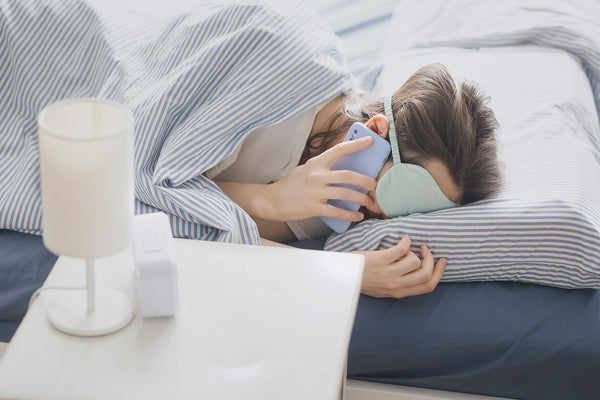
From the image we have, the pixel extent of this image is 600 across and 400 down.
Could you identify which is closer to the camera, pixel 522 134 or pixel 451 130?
pixel 451 130

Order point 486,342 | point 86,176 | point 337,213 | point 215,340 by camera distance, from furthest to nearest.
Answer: point 337,213 < point 486,342 < point 215,340 < point 86,176

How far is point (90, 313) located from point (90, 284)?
0.04 m

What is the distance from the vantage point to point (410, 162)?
3.76ft

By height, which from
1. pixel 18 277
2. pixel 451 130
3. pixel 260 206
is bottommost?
pixel 18 277

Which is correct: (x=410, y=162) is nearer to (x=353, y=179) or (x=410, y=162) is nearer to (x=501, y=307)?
(x=353, y=179)

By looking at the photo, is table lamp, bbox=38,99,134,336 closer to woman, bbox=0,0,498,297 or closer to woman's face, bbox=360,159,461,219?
woman, bbox=0,0,498,297

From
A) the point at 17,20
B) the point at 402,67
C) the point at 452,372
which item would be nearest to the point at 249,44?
the point at 402,67

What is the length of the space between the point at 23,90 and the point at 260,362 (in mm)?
905

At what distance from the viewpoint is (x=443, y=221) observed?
1.13 meters

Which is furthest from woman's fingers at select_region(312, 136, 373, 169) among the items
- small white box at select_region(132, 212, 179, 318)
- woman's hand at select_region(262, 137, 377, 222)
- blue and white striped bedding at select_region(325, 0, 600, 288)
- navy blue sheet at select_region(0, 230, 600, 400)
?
small white box at select_region(132, 212, 179, 318)

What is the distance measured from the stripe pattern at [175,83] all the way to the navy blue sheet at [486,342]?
0.27m

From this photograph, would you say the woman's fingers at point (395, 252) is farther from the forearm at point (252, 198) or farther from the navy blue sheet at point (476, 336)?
the forearm at point (252, 198)

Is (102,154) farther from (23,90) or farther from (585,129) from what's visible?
(585,129)

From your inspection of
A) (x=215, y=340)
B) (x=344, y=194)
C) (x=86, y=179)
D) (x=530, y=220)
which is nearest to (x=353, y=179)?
(x=344, y=194)
